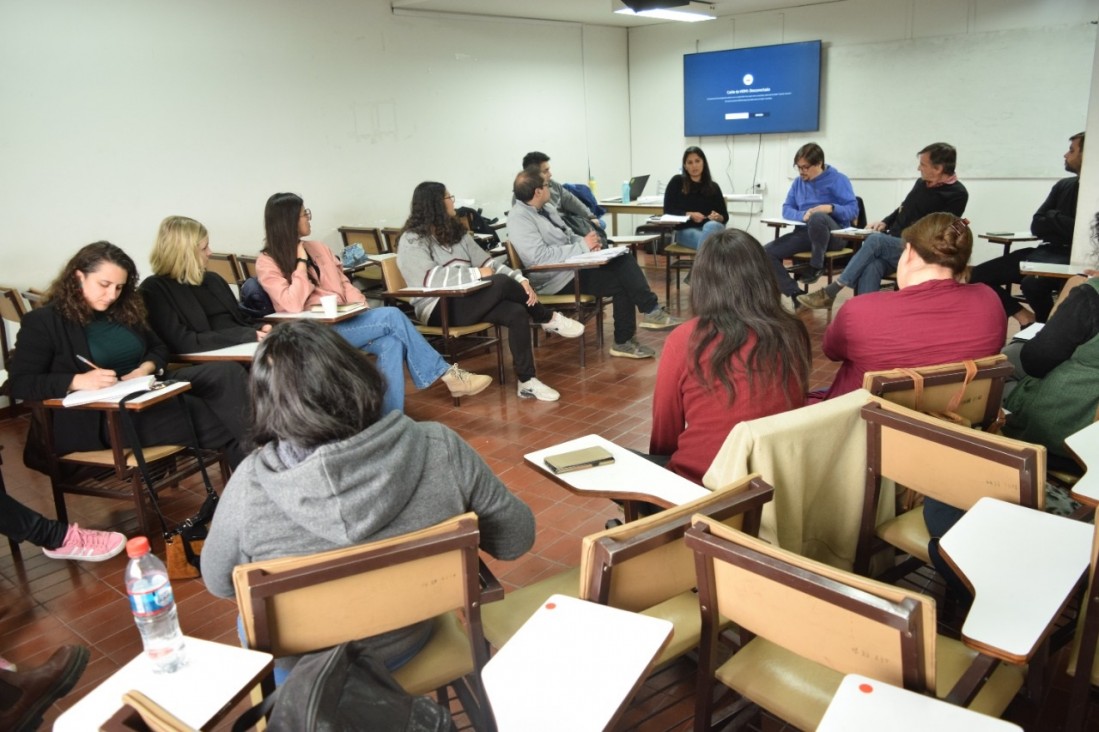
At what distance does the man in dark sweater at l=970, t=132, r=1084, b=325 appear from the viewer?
5062 mm

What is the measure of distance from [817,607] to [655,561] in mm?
338

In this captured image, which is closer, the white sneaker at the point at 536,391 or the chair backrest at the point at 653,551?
the chair backrest at the point at 653,551

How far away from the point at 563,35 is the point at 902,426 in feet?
25.9

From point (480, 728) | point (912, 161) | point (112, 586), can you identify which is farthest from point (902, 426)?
point (912, 161)

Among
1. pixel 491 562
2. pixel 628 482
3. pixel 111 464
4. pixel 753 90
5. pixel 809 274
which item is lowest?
pixel 491 562

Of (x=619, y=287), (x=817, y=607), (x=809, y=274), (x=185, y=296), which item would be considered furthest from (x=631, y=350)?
(x=817, y=607)

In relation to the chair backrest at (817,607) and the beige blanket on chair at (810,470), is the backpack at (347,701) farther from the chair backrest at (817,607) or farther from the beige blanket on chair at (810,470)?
the beige blanket on chair at (810,470)

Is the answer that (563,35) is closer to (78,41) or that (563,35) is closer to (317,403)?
(78,41)

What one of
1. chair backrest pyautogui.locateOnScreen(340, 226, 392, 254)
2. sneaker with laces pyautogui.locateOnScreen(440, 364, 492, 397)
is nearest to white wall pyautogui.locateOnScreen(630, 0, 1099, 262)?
chair backrest pyautogui.locateOnScreen(340, 226, 392, 254)

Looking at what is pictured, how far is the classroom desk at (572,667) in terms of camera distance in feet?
3.97

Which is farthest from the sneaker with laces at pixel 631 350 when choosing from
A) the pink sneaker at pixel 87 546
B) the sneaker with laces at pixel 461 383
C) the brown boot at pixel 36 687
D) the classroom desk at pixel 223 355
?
the brown boot at pixel 36 687

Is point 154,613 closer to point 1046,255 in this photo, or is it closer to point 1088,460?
point 1088,460

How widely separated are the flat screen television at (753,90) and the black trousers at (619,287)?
4.06m

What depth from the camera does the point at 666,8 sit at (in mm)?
7035
